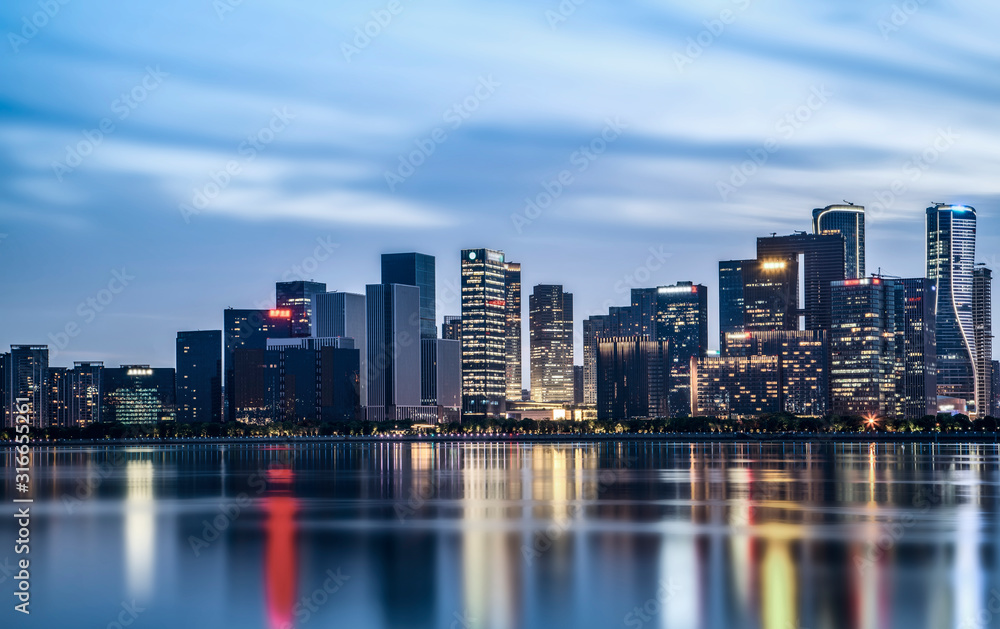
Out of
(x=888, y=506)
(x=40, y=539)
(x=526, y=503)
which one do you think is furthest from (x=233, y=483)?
(x=888, y=506)

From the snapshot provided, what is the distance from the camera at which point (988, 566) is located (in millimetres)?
49938

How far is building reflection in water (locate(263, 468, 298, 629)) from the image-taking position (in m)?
41.4

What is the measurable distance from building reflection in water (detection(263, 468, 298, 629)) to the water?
188 millimetres

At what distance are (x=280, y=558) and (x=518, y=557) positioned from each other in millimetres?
10461

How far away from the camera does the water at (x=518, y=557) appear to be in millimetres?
40531

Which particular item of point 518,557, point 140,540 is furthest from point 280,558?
point 140,540

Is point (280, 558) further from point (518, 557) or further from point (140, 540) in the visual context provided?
point (140, 540)

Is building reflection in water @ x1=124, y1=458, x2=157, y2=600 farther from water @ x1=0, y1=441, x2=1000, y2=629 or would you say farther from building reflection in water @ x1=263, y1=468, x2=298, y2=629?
building reflection in water @ x1=263, y1=468, x2=298, y2=629

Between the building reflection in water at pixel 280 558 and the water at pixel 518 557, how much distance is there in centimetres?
19

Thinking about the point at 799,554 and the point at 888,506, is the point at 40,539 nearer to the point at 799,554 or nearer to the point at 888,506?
the point at 799,554

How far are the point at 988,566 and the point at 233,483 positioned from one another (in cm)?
7675

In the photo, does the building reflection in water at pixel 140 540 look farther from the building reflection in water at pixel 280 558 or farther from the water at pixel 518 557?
the building reflection in water at pixel 280 558

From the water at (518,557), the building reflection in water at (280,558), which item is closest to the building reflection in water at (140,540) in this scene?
the water at (518,557)

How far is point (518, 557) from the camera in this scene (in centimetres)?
5341
